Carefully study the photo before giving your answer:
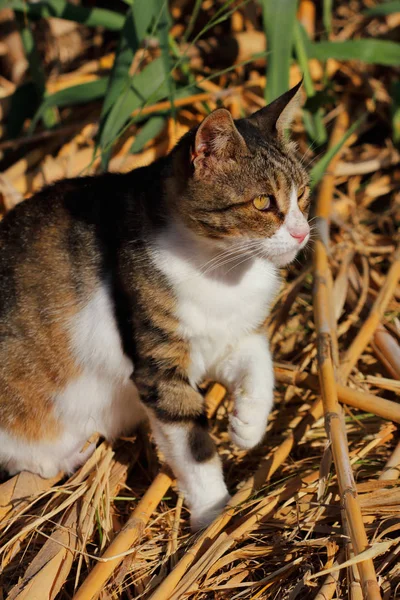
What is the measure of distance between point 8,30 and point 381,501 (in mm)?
3227

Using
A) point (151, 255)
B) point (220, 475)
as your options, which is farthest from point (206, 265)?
point (220, 475)

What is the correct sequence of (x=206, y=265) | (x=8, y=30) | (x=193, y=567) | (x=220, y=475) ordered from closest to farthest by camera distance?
(x=193, y=567) → (x=206, y=265) → (x=220, y=475) → (x=8, y=30)

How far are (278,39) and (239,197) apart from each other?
1.31m

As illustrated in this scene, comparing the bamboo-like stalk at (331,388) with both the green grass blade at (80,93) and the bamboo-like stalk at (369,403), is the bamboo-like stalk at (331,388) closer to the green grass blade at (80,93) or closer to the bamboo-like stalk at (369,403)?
the bamboo-like stalk at (369,403)

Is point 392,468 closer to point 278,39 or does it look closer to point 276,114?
point 276,114

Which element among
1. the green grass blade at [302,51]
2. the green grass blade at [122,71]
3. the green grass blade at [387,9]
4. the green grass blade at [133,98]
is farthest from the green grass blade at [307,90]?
the green grass blade at [122,71]

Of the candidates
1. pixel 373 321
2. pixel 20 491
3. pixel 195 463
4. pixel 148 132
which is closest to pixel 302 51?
pixel 148 132

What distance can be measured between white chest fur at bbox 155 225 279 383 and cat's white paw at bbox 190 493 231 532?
15.5 inches

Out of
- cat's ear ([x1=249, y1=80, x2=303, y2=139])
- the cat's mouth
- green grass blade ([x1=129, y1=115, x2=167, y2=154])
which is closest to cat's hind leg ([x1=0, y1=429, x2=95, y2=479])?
the cat's mouth

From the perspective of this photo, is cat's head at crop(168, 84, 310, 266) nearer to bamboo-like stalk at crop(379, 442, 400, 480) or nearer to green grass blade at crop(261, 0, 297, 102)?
bamboo-like stalk at crop(379, 442, 400, 480)

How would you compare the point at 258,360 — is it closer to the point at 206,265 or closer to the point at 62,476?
the point at 206,265

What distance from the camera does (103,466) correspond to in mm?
→ 2428

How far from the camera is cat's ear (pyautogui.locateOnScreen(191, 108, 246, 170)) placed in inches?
74.2

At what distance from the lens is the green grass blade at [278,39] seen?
9.83 feet
